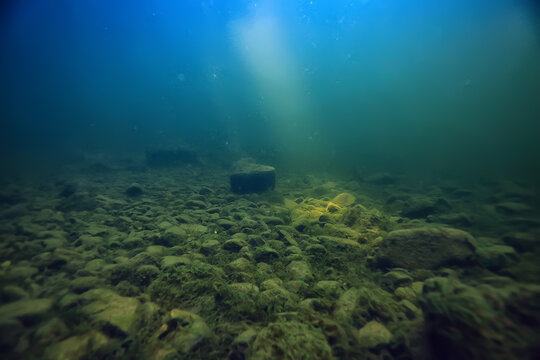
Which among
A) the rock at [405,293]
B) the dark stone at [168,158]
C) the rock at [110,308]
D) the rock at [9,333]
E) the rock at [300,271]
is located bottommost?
the rock at [405,293]

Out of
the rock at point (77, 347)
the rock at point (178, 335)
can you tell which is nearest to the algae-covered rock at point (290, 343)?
the rock at point (178, 335)

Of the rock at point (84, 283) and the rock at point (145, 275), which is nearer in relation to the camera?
the rock at point (84, 283)

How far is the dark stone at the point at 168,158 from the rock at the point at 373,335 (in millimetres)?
19457

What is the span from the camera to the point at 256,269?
3635 mm

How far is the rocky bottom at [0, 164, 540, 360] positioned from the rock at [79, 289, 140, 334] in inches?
0.6

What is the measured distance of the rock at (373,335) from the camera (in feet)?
7.17

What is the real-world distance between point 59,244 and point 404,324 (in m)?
6.31

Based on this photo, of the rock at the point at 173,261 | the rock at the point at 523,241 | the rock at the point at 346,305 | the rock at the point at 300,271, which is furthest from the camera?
the rock at the point at 523,241

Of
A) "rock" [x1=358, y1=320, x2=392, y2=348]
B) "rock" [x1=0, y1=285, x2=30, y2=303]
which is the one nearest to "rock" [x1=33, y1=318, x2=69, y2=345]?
"rock" [x1=0, y1=285, x2=30, y2=303]

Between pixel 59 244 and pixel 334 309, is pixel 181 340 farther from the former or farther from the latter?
pixel 59 244

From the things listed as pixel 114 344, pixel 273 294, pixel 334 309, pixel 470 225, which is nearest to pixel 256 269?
pixel 273 294

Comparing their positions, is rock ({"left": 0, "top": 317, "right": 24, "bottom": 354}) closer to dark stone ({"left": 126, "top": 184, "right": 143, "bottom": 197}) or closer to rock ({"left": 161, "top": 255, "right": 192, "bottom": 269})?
rock ({"left": 161, "top": 255, "right": 192, "bottom": 269})

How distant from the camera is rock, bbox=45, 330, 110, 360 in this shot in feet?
6.40

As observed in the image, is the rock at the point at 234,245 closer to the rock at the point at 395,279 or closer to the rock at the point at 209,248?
the rock at the point at 209,248
